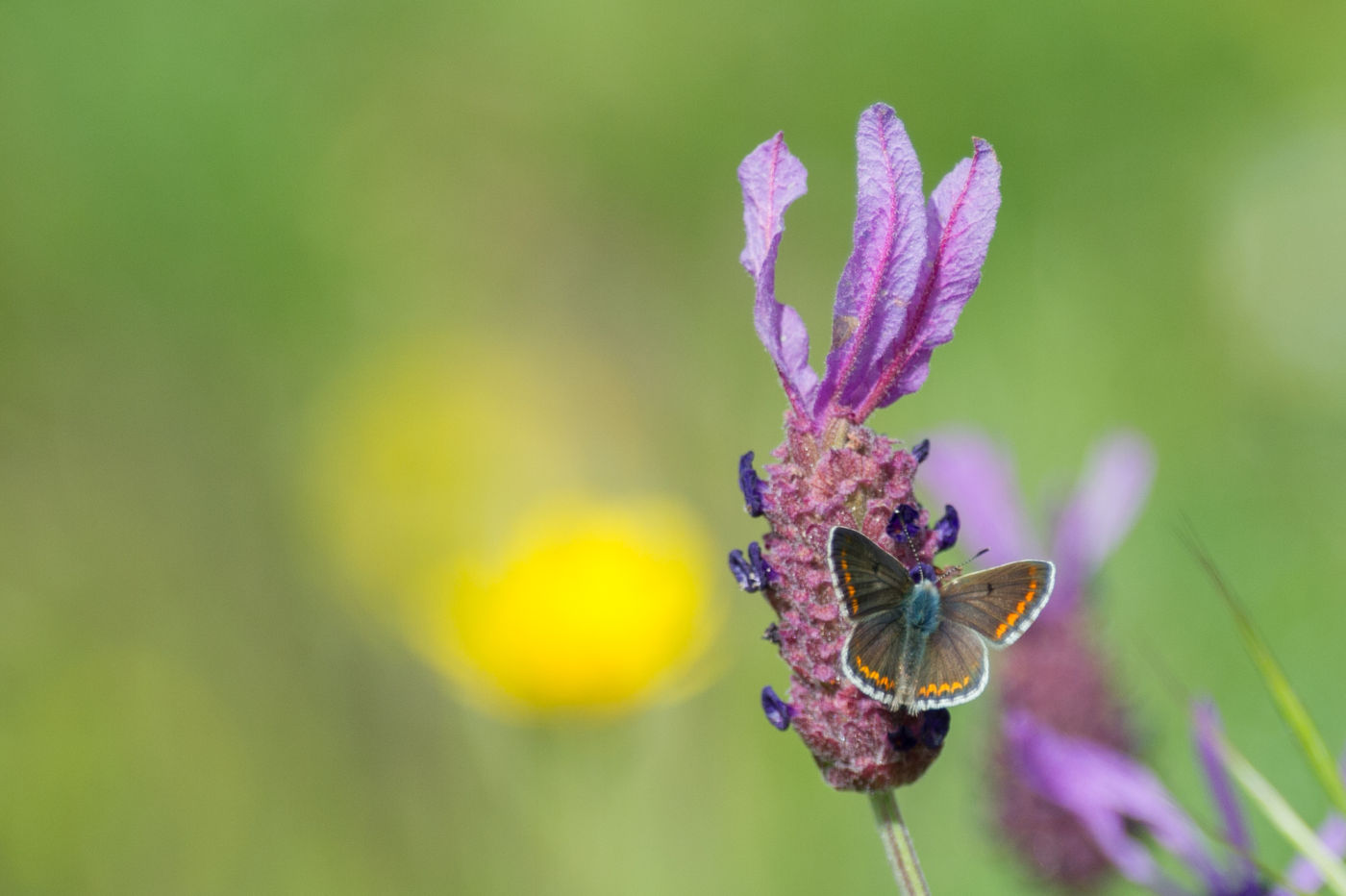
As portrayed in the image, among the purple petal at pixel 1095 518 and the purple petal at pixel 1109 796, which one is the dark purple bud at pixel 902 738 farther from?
the purple petal at pixel 1095 518

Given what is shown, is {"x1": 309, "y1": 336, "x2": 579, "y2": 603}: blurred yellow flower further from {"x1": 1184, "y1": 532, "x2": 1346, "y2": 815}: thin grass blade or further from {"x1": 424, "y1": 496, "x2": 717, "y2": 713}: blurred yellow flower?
{"x1": 1184, "y1": 532, "x2": 1346, "y2": 815}: thin grass blade

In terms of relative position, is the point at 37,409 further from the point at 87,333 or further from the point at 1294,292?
the point at 1294,292

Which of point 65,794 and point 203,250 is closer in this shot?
point 65,794

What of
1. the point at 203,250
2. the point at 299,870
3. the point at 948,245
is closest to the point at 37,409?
the point at 203,250

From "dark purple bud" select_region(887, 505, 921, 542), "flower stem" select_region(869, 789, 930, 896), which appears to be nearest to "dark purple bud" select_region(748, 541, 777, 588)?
"dark purple bud" select_region(887, 505, 921, 542)

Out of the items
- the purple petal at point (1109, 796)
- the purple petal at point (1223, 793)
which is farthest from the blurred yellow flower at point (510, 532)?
the purple petal at point (1223, 793)

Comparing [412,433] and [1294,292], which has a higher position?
[412,433]

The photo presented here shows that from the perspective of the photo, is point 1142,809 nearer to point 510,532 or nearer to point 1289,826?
point 1289,826
